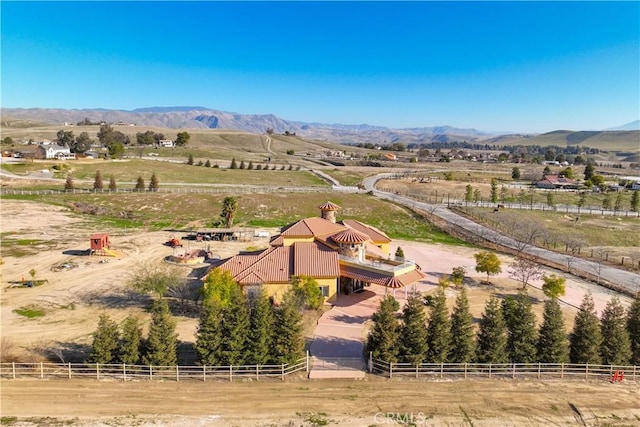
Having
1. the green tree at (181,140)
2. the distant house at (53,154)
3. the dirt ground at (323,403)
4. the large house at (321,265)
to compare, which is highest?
the green tree at (181,140)

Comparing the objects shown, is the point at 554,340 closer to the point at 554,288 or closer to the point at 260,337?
the point at 554,288

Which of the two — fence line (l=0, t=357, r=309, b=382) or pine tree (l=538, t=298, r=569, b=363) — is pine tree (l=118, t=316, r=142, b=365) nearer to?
fence line (l=0, t=357, r=309, b=382)

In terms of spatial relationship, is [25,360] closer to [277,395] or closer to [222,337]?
[222,337]

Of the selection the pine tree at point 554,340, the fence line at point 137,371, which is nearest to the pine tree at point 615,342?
the pine tree at point 554,340

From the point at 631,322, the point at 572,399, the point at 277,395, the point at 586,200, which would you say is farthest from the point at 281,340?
the point at 586,200

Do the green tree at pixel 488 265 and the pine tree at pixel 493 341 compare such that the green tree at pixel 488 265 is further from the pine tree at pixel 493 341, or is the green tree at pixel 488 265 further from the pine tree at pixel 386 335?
the pine tree at pixel 386 335

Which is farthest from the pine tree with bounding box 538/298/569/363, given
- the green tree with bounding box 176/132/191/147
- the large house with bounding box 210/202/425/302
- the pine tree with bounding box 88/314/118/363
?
the green tree with bounding box 176/132/191/147
